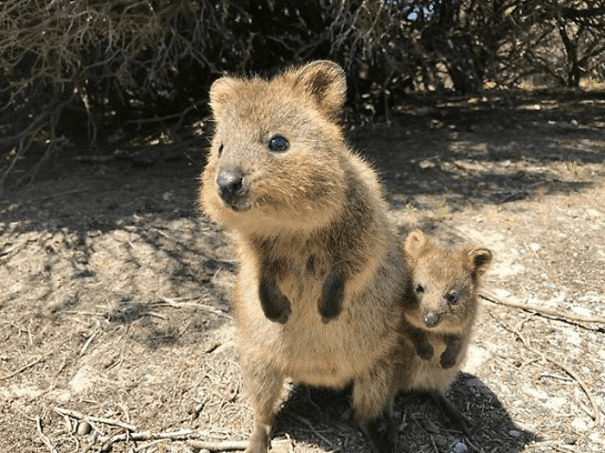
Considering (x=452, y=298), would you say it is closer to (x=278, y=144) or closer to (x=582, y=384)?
(x=582, y=384)

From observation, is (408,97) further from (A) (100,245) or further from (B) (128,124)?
(A) (100,245)

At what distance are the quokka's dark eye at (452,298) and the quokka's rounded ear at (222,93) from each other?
1.55 meters

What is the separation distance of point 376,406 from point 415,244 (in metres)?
1.00

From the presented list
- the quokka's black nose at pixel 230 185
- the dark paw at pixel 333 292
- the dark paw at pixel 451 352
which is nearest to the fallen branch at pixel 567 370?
the dark paw at pixel 451 352

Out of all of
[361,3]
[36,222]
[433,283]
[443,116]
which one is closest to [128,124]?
[36,222]

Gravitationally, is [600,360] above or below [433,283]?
below

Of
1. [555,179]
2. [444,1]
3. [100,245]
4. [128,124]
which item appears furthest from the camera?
[128,124]

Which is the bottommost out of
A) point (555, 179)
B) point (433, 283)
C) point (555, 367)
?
point (555, 367)

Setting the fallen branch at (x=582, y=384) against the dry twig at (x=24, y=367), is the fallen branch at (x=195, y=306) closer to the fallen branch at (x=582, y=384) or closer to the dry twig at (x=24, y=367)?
the dry twig at (x=24, y=367)

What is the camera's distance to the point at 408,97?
9.00 m

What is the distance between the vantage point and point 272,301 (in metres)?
2.99

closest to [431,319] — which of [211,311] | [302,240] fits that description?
[302,240]

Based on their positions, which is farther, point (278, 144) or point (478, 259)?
point (478, 259)

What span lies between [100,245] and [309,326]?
2.64 metres
